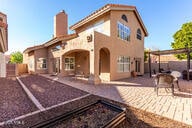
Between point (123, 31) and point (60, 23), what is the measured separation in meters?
12.2

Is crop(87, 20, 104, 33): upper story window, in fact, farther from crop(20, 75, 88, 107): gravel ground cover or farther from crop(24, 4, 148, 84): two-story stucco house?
crop(20, 75, 88, 107): gravel ground cover

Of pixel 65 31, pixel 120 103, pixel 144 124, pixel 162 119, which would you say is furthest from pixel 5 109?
pixel 65 31

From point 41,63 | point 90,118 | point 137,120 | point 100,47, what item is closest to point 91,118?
point 90,118

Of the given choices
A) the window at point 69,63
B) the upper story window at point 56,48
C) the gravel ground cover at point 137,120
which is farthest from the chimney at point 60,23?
the gravel ground cover at point 137,120

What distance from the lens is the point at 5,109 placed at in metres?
4.83

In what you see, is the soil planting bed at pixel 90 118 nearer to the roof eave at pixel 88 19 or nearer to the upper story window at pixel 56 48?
the roof eave at pixel 88 19

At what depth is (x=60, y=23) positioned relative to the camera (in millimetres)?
21266

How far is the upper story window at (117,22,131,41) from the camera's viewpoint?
13.7 m

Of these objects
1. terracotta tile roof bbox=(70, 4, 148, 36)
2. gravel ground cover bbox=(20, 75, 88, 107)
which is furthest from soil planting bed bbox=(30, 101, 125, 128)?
terracotta tile roof bbox=(70, 4, 148, 36)

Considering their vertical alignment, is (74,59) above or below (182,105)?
above

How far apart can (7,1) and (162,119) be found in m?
13.6

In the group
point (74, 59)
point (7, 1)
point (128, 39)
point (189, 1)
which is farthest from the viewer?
point (74, 59)

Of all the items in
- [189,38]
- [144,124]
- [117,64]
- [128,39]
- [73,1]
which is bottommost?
[144,124]

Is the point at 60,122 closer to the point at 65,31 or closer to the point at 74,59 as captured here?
the point at 74,59
